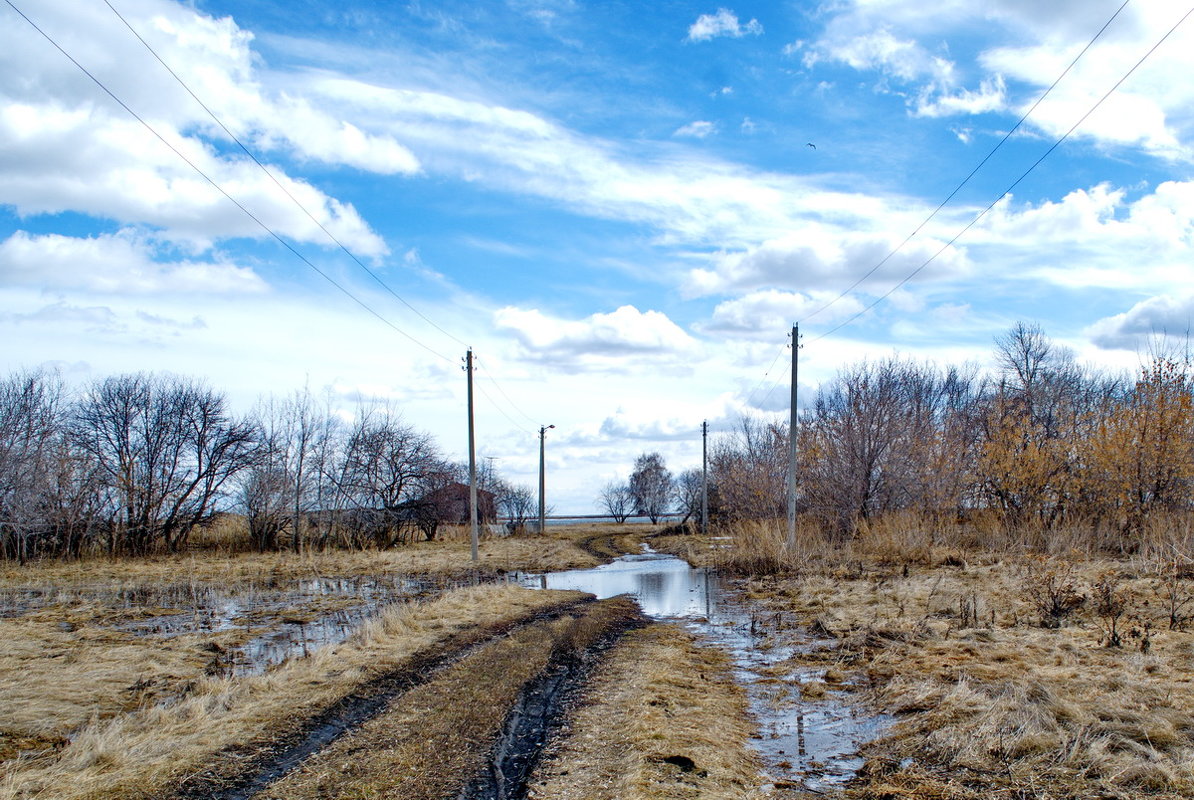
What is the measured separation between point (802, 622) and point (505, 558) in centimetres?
1871

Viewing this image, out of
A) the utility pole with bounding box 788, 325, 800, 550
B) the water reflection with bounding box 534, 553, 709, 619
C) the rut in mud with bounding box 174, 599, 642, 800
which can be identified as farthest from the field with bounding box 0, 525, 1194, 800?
the utility pole with bounding box 788, 325, 800, 550

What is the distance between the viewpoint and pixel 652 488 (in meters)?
76.8

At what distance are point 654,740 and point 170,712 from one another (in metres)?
4.63

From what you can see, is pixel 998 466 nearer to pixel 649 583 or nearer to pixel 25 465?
pixel 649 583

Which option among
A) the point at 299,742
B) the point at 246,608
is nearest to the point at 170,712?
the point at 299,742

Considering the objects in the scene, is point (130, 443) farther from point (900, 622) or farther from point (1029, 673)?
point (1029, 673)

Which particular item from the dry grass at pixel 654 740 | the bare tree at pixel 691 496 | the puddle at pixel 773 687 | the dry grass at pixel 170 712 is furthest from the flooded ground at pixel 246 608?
the bare tree at pixel 691 496

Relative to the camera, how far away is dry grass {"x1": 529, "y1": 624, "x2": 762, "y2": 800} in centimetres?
596

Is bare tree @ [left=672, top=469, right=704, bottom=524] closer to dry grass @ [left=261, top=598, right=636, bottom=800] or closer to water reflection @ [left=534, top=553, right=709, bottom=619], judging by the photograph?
water reflection @ [left=534, top=553, right=709, bottom=619]

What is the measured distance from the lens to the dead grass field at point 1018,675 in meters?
5.73

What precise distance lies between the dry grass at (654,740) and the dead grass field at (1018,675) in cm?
112

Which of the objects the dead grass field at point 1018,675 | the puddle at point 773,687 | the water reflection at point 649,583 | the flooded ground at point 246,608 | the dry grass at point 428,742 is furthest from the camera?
the water reflection at point 649,583

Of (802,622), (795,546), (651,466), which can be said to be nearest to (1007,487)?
(795,546)

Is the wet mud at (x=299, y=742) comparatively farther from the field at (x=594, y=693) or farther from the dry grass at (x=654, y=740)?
the dry grass at (x=654, y=740)
